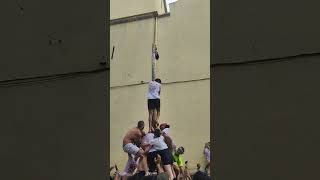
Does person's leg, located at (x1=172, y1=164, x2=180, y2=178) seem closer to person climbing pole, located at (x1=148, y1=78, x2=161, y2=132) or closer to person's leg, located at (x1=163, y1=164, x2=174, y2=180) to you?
person's leg, located at (x1=163, y1=164, x2=174, y2=180)

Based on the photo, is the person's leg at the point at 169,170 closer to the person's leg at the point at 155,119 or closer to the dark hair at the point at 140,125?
the person's leg at the point at 155,119

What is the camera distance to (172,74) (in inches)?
619

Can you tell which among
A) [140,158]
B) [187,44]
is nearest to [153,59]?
[187,44]
